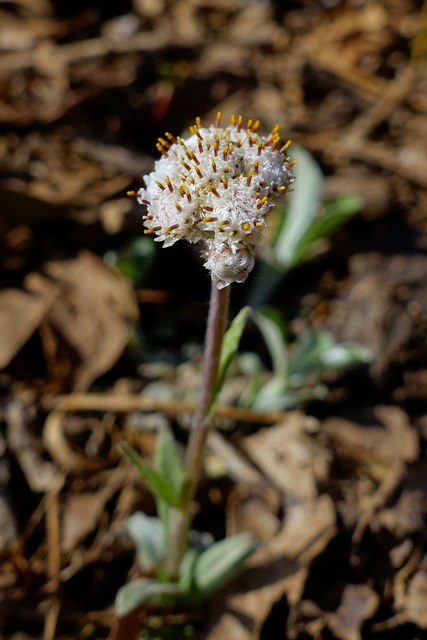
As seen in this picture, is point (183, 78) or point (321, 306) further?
point (183, 78)

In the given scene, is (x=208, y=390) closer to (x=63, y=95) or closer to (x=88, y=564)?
(x=88, y=564)

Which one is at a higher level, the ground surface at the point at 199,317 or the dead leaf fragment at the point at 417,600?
the ground surface at the point at 199,317

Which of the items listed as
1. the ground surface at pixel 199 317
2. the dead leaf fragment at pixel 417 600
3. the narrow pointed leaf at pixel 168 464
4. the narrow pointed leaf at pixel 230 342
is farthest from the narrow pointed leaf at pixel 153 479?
the dead leaf fragment at pixel 417 600

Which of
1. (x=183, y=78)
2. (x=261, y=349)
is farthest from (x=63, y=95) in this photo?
(x=261, y=349)

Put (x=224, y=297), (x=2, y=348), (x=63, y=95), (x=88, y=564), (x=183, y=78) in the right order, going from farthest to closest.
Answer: (x=183, y=78)
(x=63, y=95)
(x=2, y=348)
(x=88, y=564)
(x=224, y=297)

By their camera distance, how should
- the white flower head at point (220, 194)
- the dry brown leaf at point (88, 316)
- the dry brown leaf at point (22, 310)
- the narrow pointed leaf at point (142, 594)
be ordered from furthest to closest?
the dry brown leaf at point (88, 316) < the dry brown leaf at point (22, 310) < the narrow pointed leaf at point (142, 594) < the white flower head at point (220, 194)

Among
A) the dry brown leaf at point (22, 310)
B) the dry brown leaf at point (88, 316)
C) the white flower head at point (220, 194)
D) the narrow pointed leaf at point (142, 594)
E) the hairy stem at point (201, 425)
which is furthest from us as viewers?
the dry brown leaf at point (88, 316)

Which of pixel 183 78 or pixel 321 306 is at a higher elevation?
pixel 183 78

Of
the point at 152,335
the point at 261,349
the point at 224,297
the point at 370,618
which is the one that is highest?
the point at 224,297

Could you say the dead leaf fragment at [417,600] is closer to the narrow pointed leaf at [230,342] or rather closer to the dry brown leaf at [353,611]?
the dry brown leaf at [353,611]
